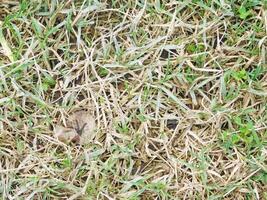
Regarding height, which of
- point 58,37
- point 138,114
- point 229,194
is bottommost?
point 229,194

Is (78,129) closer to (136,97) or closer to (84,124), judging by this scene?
(84,124)

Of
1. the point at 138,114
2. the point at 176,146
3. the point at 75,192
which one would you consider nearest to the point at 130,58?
the point at 138,114

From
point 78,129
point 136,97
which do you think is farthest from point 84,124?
point 136,97

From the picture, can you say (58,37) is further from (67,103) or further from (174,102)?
(174,102)

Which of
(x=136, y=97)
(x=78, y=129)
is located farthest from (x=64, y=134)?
(x=136, y=97)
